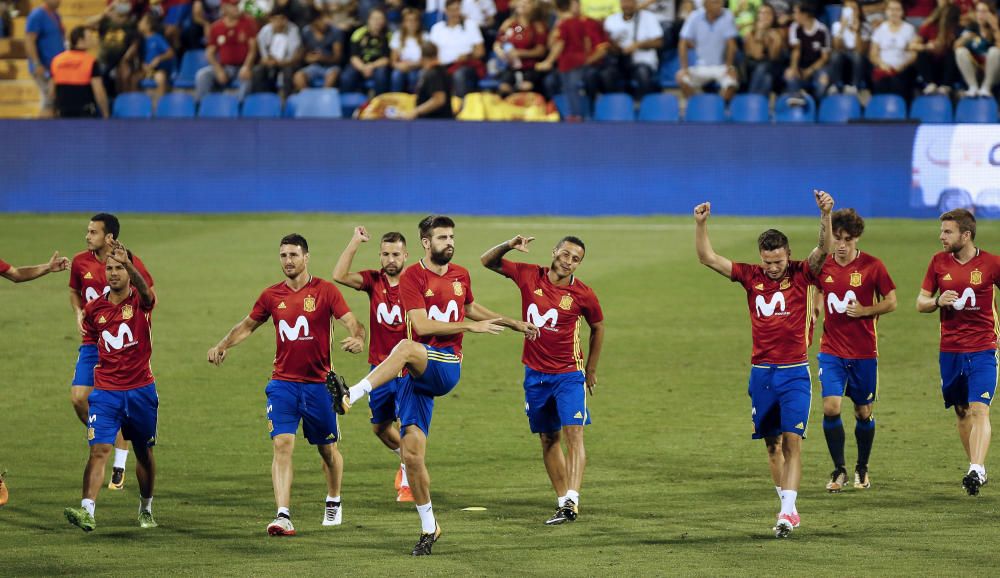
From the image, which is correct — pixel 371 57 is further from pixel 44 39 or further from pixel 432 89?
pixel 44 39

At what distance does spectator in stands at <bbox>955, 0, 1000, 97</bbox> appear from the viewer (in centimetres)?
2750

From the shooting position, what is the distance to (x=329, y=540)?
11.0 m

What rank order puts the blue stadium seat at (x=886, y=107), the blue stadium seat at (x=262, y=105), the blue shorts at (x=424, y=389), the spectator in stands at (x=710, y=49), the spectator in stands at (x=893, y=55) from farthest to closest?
1. the blue stadium seat at (x=262, y=105)
2. the spectator in stands at (x=710, y=49)
3. the spectator in stands at (x=893, y=55)
4. the blue stadium seat at (x=886, y=107)
5. the blue shorts at (x=424, y=389)

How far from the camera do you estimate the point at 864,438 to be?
1301 centimetres

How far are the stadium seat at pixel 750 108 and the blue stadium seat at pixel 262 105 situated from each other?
28.2 ft

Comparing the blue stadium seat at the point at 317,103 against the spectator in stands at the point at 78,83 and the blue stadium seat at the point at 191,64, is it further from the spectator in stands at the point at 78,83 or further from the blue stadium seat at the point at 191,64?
the spectator in stands at the point at 78,83

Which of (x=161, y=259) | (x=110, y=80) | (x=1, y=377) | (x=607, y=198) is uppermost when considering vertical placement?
(x=110, y=80)

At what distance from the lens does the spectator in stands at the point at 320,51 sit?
30.3 metres

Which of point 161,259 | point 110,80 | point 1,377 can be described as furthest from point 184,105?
point 1,377

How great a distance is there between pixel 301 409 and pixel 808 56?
19177 millimetres

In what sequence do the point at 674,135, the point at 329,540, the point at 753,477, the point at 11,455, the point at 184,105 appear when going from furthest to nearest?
the point at 184,105
the point at 674,135
the point at 11,455
the point at 753,477
the point at 329,540

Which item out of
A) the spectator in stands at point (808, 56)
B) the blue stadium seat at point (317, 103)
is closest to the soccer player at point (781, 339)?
the spectator in stands at point (808, 56)

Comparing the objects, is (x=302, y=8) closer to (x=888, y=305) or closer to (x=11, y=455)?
(x=11, y=455)

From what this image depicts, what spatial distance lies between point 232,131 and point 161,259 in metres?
4.42
